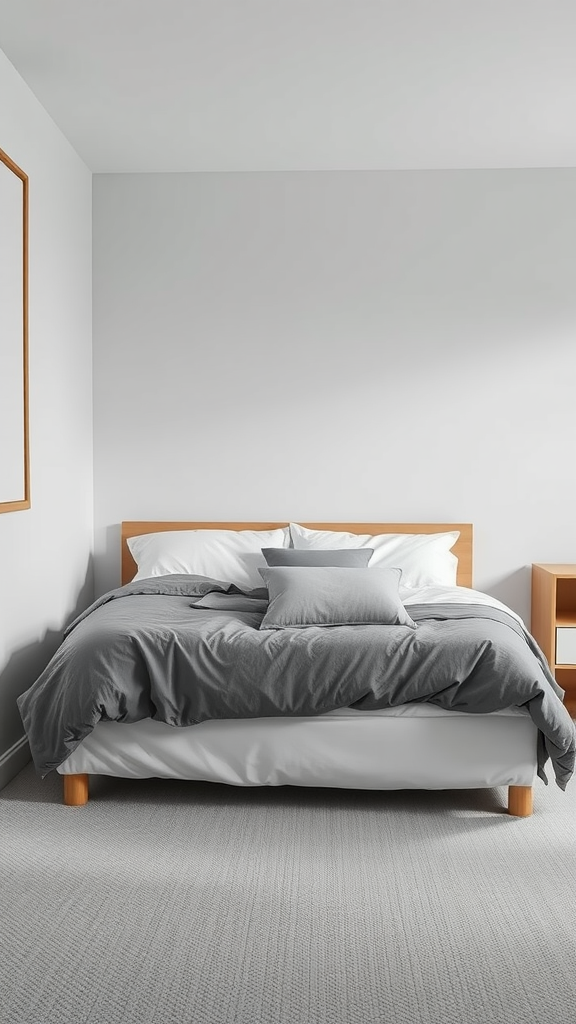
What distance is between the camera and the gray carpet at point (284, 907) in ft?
6.49

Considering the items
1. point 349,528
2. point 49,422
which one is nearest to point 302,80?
point 49,422

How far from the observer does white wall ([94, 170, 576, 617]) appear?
4.58 meters

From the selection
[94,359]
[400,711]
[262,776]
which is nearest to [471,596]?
[400,711]

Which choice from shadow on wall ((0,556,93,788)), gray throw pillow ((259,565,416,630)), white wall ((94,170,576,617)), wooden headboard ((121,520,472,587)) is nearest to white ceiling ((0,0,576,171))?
white wall ((94,170,576,617))

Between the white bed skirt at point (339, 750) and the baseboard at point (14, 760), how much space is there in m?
0.36

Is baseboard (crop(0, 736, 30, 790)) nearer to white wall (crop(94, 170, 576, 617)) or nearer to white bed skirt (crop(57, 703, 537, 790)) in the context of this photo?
white bed skirt (crop(57, 703, 537, 790))

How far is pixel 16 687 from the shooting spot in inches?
138

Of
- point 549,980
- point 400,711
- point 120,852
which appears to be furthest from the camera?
point 400,711

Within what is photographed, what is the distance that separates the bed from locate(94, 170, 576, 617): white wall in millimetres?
1711

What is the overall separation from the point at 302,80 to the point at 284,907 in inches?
118

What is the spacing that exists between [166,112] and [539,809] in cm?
319

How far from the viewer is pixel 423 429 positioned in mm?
4621

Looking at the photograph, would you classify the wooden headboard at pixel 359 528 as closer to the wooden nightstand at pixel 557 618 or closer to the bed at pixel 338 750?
the wooden nightstand at pixel 557 618

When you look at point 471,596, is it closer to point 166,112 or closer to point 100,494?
point 100,494
